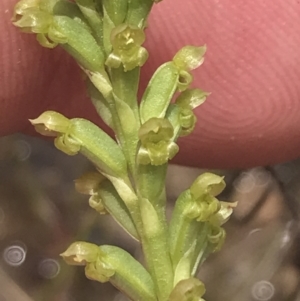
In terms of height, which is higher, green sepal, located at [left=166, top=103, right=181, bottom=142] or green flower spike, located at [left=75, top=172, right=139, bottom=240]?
green sepal, located at [left=166, top=103, right=181, bottom=142]

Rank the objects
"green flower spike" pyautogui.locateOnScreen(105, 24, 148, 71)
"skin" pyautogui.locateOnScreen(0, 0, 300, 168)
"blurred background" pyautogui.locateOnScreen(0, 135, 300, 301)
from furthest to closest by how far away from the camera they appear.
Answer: "blurred background" pyautogui.locateOnScreen(0, 135, 300, 301) → "skin" pyautogui.locateOnScreen(0, 0, 300, 168) → "green flower spike" pyautogui.locateOnScreen(105, 24, 148, 71)

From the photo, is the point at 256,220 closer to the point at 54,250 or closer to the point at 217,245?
the point at 54,250

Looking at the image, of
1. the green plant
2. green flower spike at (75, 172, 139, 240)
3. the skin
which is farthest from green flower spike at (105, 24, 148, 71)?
the skin

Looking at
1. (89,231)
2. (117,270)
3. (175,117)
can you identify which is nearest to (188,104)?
(175,117)

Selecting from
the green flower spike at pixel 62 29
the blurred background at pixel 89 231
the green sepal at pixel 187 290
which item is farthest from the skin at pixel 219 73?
the blurred background at pixel 89 231

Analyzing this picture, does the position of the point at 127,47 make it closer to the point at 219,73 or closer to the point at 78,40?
the point at 78,40

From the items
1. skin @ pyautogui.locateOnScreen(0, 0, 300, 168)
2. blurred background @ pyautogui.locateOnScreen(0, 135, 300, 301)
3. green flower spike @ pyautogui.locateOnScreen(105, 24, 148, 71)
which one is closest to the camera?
green flower spike @ pyautogui.locateOnScreen(105, 24, 148, 71)

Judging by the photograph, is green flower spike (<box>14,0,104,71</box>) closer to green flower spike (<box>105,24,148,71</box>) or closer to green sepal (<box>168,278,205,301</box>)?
green flower spike (<box>105,24,148,71</box>)
